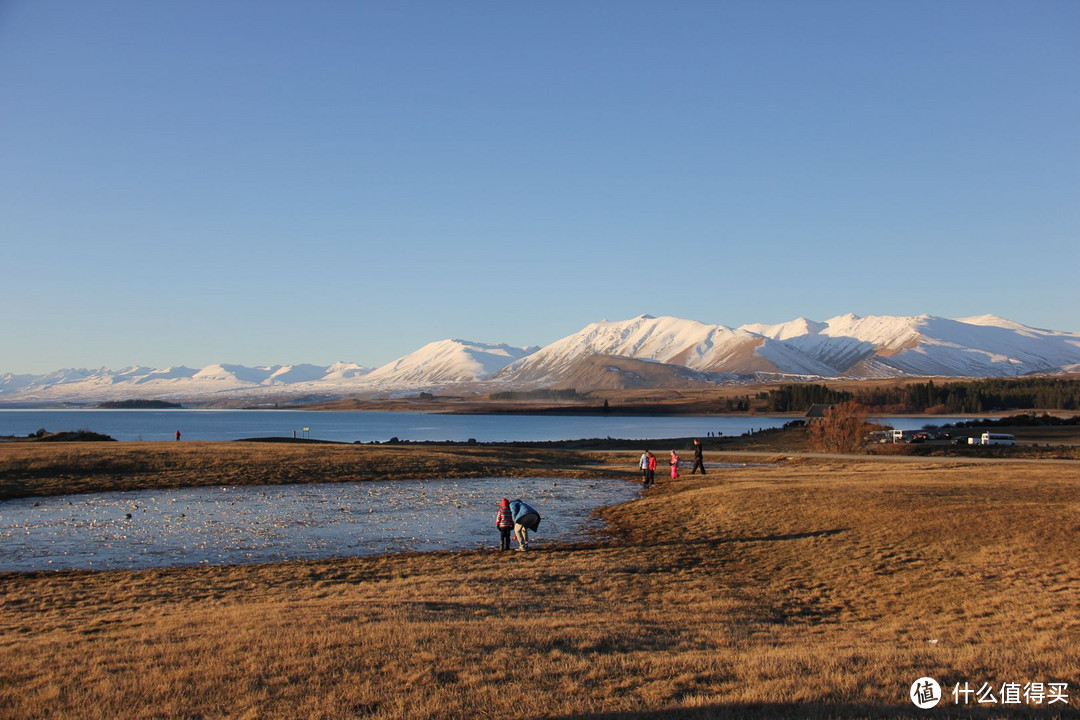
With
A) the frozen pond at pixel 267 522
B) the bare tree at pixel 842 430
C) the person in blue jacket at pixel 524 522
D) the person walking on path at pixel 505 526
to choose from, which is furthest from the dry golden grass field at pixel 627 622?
the bare tree at pixel 842 430

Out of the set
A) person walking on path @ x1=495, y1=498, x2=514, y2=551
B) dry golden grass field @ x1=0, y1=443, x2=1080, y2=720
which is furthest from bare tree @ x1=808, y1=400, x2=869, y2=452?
person walking on path @ x1=495, y1=498, x2=514, y2=551

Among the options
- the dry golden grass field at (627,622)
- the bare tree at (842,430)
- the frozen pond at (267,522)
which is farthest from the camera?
the bare tree at (842,430)

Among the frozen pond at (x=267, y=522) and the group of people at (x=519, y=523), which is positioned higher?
the group of people at (x=519, y=523)

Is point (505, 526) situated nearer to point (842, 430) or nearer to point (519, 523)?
point (519, 523)

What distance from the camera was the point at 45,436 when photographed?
6975 centimetres

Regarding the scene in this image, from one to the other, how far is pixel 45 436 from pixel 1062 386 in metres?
208

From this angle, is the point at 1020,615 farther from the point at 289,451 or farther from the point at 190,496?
the point at 289,451

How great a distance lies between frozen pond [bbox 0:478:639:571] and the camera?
78.3ft

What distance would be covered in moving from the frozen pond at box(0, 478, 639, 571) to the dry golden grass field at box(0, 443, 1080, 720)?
7.75ft

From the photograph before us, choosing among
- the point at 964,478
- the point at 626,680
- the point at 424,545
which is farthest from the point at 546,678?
the point at 964,478

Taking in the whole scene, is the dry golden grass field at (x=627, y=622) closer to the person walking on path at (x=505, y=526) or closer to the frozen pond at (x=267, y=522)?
the person walking on path at (x=505, y=526)

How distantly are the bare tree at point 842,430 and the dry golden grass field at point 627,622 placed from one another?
109 ft

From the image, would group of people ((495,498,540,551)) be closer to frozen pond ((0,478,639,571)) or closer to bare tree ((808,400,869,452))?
frozen pond ((0,478,639,571))

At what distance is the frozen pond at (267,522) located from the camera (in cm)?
2386
